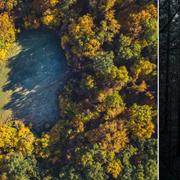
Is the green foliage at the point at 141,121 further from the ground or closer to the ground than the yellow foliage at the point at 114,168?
further from the ground

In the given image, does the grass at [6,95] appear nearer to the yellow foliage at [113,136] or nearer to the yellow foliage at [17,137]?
the yellow foliage at [17,137]

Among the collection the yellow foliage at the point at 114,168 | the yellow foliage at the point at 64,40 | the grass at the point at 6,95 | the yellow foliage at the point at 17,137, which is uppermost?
the yellow foliage at the point at 64,40

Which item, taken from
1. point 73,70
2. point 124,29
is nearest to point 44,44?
point 73,70

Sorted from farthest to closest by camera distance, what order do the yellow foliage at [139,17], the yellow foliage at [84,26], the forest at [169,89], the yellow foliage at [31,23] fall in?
the forest at [169,89]
the yellow foliage at [31,23]
the yellow foliage at [84,26]
the yellow foliage at [139,17]

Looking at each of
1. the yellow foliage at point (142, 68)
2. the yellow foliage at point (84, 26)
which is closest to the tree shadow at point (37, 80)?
the yellow foliage at point (84, 26)

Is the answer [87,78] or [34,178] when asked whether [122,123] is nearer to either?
[87,78]

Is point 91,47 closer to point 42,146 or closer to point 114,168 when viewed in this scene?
point 42,146
